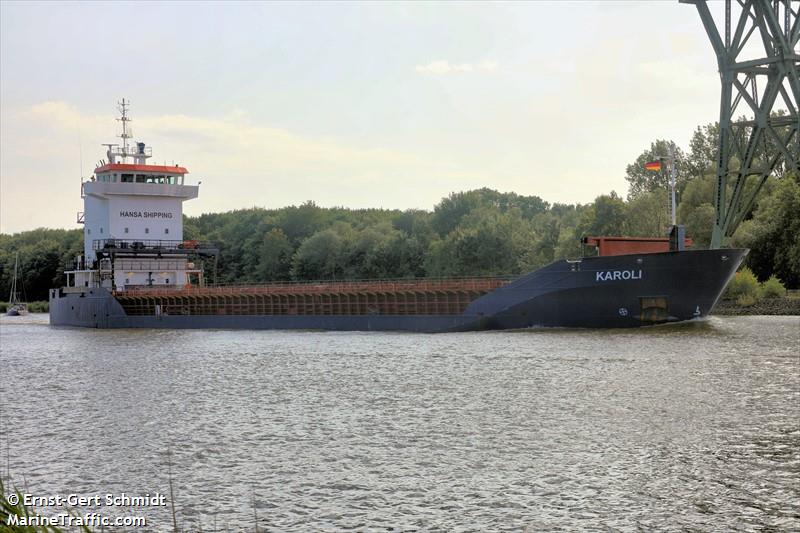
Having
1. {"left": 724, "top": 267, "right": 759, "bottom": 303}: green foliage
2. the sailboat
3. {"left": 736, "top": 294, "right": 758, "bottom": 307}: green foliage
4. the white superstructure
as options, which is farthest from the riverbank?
the sailboat

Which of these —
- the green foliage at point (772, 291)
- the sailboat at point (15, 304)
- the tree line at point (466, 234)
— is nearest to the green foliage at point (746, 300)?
the green foliage at point (772, 291)

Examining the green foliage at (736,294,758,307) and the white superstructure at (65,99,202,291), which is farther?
the white superstructure at (65,99,202,291)

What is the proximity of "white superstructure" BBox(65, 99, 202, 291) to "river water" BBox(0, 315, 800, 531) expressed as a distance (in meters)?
22.8

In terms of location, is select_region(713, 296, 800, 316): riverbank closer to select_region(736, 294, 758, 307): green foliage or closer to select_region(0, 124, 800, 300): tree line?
select_region(736, 294, 758, 307): green foliage

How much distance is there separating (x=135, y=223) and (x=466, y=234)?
86.1 ft

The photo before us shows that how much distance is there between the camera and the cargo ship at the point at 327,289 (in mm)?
26797

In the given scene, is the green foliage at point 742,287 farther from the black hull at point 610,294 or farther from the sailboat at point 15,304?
the sailboat at point 15,304

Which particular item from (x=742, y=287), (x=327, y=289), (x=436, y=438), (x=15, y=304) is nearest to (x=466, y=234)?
(x=742, y=287)

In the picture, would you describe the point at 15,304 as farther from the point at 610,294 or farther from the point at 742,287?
the point at 610,294

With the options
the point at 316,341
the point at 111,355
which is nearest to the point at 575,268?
the point at 316,341

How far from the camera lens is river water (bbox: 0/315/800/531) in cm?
859

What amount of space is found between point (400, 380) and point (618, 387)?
459cm

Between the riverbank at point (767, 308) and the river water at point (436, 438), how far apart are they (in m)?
15.8

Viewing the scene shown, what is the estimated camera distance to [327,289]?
37.4 meters
